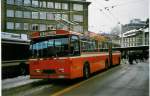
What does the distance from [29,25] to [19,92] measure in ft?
226

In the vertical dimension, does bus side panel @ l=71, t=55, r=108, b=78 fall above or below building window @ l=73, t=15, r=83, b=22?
below

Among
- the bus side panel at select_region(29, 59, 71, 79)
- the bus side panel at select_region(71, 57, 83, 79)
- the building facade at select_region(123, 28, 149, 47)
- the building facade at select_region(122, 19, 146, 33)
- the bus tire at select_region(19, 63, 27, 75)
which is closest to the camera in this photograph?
the bus side panel at select_region(29, 59, 71, 79)

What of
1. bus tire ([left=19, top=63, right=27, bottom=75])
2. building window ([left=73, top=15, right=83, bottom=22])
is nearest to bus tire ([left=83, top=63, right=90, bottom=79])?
bus tire ([left=19, top=63, right=27, bottom=75])

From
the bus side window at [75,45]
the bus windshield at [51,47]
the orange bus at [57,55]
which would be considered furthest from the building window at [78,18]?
the bus windshield at [51,47]

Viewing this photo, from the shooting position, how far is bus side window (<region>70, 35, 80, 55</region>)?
1595 centimetres

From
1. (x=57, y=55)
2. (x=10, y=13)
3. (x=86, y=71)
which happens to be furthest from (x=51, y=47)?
(x=10, y=13)

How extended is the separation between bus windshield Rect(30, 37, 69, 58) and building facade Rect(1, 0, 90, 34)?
58958mm

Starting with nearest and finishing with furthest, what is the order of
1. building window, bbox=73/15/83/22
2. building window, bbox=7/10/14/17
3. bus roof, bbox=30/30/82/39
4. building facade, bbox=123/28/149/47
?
bus roof, bbox=30/30/82/39 < building facade, bbox=123/28/149/47 < building window, bbox=7/10/14/17 < building window, bbox=73/15/83/22

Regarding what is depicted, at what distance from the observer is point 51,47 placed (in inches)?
627

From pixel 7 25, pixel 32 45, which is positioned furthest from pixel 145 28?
pixel 7 25

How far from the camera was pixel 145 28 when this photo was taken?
23.1m

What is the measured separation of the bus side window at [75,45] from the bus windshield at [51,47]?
361 millimetres

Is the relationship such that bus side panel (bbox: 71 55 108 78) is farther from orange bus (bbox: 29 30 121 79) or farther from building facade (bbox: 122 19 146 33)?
building facade (bbox: 122 19 146 33)

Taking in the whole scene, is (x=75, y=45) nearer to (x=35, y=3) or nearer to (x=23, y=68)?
(x=23, y=68)
